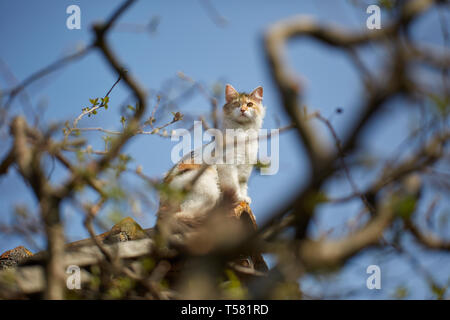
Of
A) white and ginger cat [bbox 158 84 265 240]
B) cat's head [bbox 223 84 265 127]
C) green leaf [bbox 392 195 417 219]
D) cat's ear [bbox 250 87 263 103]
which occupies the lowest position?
green leaf [bbox 392 195 417 219]

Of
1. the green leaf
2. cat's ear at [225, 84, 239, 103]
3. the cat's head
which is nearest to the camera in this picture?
the green leaf

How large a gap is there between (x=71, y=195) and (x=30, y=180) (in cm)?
25

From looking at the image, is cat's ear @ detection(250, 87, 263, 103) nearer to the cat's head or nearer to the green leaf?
the cat's head

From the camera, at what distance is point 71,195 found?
2.17 m

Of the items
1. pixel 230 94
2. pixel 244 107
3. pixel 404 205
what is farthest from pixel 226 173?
pixel 404 205

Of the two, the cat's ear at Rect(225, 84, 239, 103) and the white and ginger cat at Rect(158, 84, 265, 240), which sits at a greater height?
the cat's ear at Rect(225, 84, 239, 103)

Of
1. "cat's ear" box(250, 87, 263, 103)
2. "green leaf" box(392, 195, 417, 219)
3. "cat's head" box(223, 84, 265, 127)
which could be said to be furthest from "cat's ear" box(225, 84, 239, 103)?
"green leaf" box(392, 195, 417, 219)

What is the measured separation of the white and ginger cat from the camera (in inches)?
190

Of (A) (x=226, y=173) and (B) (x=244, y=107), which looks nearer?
(A) (x=226, y=173)

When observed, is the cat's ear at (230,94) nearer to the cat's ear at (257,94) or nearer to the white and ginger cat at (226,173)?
the white and ginger cat at (226,173)

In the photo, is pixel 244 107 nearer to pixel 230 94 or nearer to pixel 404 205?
pixel 230 94

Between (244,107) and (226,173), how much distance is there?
63.1 inches

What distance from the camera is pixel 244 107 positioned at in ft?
22.3

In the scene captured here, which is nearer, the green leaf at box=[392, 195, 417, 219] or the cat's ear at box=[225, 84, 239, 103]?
the green leaf at box=[392, 195, 417, 219]
